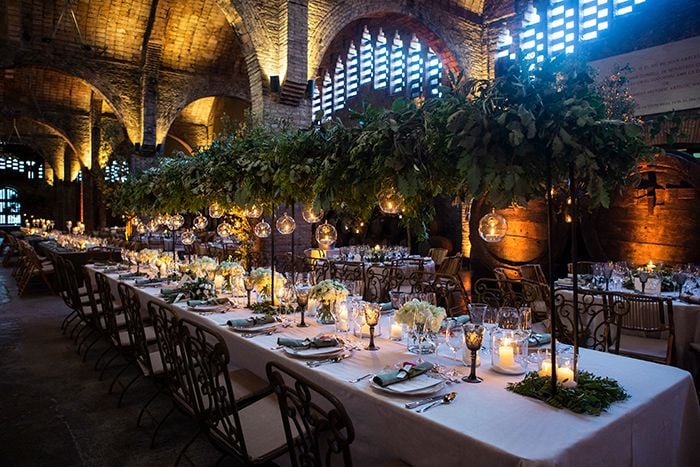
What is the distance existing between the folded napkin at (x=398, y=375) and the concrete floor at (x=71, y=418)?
165cm

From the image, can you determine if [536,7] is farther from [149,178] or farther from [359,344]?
[359,344]

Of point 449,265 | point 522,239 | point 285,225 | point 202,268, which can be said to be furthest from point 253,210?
point 522,239

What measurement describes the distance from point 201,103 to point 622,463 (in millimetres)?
20273

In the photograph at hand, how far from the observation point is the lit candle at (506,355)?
2.33m

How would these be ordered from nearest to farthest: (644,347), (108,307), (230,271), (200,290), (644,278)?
(644,347)
(200,290)
(108,307)
(230,271)
(644,278)

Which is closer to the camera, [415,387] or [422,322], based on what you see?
[415,387]

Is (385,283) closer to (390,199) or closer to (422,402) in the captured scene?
(390,199)

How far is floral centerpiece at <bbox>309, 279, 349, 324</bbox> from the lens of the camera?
3.40 m

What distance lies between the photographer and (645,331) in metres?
4.15

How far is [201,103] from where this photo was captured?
777 inches

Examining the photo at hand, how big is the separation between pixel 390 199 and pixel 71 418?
311 centimetres

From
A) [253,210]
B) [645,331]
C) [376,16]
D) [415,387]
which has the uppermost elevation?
[376,16]

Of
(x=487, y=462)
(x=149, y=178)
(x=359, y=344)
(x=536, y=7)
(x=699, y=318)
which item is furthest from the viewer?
(x=536, y=7)

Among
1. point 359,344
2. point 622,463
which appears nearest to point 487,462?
point 622,463
